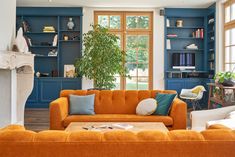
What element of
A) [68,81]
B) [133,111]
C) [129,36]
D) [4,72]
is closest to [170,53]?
[129,36]

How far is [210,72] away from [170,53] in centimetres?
128

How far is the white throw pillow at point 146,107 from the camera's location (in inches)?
170

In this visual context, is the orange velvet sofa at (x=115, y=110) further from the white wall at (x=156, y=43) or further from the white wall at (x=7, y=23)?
the white wall at (x=156, y=43)

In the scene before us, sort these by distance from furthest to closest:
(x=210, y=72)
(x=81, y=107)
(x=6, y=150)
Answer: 1. (x=210, y=72)
2. (x=81, y=107)
3. (x=6, y=150)

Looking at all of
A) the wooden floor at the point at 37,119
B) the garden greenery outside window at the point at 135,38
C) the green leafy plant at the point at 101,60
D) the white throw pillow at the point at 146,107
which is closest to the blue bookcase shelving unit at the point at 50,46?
the wooden floor at the point at 37,119

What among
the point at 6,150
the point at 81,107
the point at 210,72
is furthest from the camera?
the point at 210,72

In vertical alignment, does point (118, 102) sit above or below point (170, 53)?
below

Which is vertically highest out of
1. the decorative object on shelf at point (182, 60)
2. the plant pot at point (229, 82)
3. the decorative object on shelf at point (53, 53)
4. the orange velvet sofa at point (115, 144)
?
the decorative object on shelf at point (53, 53)

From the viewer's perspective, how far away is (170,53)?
28.2 feet

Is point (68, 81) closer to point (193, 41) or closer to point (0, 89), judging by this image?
point (0, 89)

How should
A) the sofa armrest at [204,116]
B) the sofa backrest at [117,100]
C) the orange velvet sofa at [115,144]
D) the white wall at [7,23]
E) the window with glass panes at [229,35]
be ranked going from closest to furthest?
1. the orange velvet sofa at [115,144]
2. the sofa armrest at [204,116]
3. the sofa backrest at [117,100]
4. the white wall at [7,23]
5. the window with glass panes at [229,35]

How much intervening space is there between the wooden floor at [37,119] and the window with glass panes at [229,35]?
2.22 meters

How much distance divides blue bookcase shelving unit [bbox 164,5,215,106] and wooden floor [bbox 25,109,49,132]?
3593mm

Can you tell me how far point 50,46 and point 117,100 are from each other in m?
4.39
